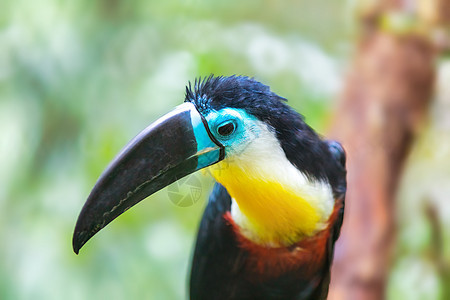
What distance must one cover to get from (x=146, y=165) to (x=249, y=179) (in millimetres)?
235

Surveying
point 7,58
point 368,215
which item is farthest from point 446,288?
point 7,58

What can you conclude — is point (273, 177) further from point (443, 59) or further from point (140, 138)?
point (443, 59)

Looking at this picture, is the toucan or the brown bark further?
the brown bark

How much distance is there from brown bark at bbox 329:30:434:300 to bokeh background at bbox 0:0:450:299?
9 centimetres

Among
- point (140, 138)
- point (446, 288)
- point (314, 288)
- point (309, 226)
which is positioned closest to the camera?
point (140, 138)

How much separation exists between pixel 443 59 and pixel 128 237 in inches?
62.1

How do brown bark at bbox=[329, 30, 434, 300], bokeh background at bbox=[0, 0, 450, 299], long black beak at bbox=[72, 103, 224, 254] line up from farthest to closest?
bokeh background at bbox=[0, 0, 450, 299] → brown bark at bbox=[329, 30, 434, 300] → long black beak at bbox=[72, 103, 224, 254]

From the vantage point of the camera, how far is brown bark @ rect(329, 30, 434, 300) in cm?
228

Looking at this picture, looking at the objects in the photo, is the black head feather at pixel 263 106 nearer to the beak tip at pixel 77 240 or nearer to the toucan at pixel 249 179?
the toucan at pixel 249 179

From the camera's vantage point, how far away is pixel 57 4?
272 centimetres

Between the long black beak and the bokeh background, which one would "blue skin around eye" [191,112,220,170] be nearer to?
the long black beak

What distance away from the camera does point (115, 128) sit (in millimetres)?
2596

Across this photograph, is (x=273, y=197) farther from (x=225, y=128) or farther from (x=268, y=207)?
(x=225, y=128)

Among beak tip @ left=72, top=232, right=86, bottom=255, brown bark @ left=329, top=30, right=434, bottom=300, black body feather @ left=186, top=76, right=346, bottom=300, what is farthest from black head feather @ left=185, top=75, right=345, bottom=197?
brown bark @ left=329, top=30, right=434, bottom=300
